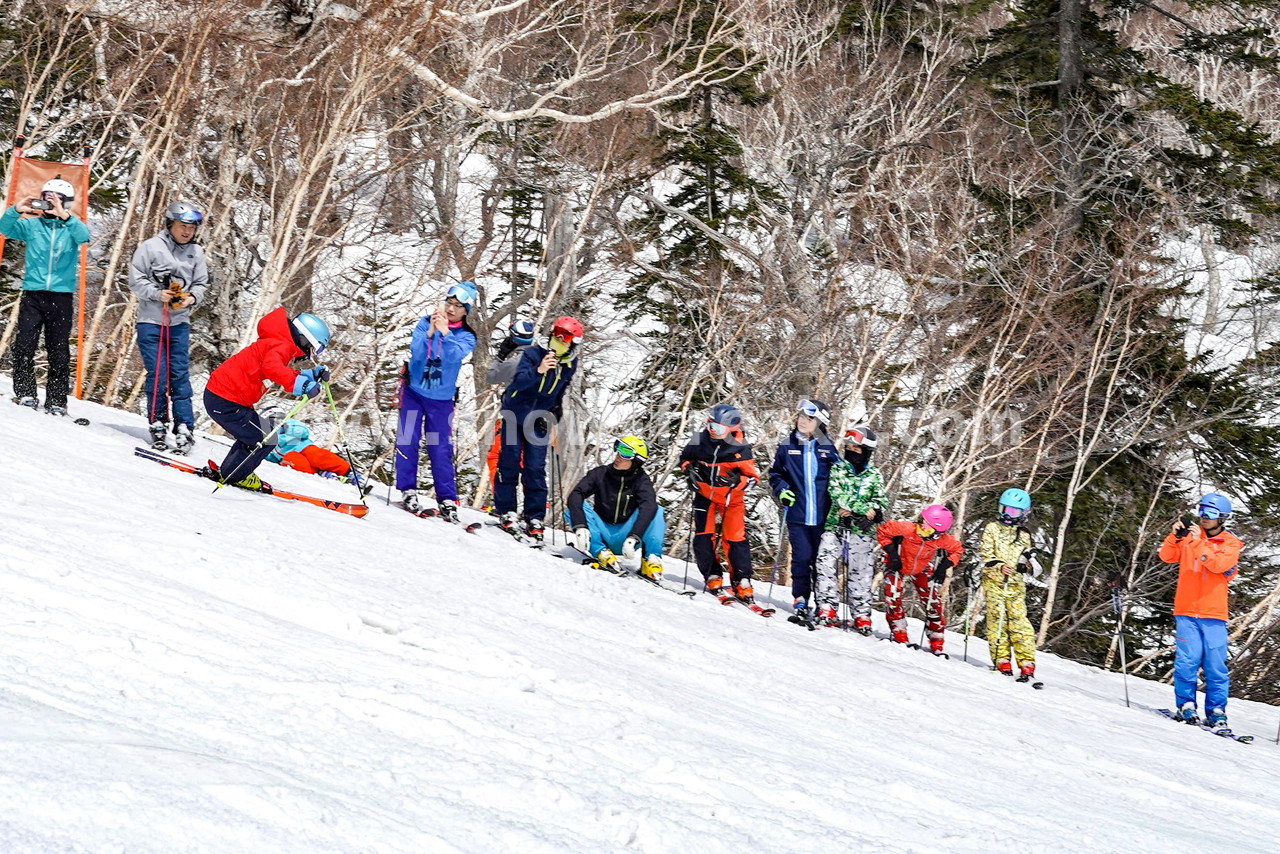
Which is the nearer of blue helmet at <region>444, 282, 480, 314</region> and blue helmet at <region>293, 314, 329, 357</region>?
blue helmet at <region>293, 314, 329, 357</region>

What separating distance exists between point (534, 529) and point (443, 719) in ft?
18.8

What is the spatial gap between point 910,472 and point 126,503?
753 inches

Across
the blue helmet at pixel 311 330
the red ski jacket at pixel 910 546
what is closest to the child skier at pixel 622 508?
the red ski jacket at pixel 910 546

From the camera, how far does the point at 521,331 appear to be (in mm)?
9719

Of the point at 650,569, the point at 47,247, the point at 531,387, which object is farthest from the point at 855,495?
the point at 47,247

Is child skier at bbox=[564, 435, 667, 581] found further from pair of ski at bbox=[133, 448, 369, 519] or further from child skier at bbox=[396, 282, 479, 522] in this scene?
pair of ski at bbox=[133, 448, 369, 519]

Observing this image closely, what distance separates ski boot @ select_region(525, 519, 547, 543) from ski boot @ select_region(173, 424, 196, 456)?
2.74 metres

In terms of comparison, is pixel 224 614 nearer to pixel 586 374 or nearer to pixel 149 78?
pixel 149 78

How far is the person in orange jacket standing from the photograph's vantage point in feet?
30.9

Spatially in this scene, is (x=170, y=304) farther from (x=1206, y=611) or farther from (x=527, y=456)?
(x=1206, y=611)

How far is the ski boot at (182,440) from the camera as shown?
28.2 feet

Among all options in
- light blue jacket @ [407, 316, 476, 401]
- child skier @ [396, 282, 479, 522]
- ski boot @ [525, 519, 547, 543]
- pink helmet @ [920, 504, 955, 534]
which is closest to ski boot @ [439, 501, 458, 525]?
child skier @ [396, 282, 479, 522]

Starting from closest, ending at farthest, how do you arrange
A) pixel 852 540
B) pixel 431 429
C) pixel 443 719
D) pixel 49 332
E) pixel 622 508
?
1. pixel 443 719
2. pixel 49 332
3. pixel 431 429
4. pixel 622 508
5. pixel 852 540

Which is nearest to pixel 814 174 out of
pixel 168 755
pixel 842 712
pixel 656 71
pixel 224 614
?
pixel 656 71
